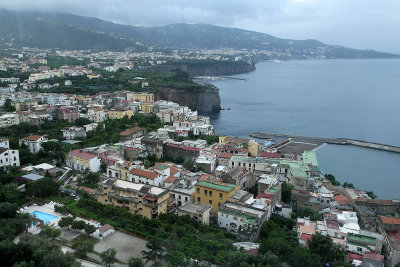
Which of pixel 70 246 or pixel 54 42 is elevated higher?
pixel 54 42

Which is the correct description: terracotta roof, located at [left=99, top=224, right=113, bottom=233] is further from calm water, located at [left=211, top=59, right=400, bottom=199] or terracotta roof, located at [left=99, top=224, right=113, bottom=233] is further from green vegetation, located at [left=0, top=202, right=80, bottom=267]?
calm water, located at [left=211, top=59, right=400, bottom=199]

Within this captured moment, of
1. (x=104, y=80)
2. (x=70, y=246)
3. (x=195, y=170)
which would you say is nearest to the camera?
(x=70, y=246)

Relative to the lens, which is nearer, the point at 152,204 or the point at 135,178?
the point at 152,204

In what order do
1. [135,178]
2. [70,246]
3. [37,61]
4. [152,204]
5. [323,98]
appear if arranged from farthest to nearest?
[37,61] < [323,98] < [135,178] < [152,204] < [70,246]

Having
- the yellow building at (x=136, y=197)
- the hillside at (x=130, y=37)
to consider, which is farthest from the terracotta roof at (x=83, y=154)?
the hillside at (x=130, y=37)

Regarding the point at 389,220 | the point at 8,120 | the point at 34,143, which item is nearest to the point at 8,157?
the point at 34,143

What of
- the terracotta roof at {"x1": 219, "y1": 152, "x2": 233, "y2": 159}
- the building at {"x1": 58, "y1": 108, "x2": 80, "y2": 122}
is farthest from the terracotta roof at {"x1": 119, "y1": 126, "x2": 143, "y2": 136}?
the terracotta roof at {"x1": 219, "y1": 152, "x2": 233, "y2": 159}

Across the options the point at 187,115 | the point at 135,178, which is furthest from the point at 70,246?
the point at 187,115

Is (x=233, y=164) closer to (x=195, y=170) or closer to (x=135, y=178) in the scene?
(x=195, y=170)
